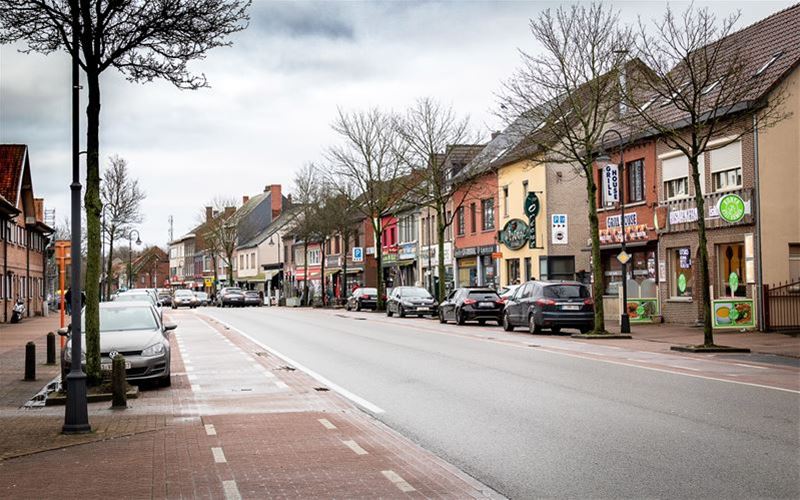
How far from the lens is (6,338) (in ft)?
103

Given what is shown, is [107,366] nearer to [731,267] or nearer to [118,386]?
[118,386]

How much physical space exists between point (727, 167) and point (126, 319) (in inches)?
797

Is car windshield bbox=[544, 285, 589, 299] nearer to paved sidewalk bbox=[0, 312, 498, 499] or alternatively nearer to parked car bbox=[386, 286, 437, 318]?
paved sidewalk bbox=[0, 312, 498, 499]

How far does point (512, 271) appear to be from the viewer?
4862 cm

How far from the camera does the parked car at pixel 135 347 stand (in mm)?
15344

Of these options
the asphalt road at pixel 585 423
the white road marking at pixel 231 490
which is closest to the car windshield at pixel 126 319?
the asphalt road at pixel 585 423

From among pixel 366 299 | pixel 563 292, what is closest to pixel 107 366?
pixel 563 292

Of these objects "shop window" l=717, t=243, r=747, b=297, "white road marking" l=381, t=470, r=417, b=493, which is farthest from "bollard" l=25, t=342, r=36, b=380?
"shop window" l=717, t=243, r=747, b=297

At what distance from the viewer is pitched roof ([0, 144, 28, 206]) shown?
149ft

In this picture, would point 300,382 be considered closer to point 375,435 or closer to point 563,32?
point 375,435

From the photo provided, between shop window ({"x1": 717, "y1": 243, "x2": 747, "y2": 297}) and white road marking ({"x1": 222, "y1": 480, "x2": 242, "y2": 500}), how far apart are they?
24.8 metres

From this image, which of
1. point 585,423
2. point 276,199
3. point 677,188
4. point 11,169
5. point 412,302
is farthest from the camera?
point 276,199

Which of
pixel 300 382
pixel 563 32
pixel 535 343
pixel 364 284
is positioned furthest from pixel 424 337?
pixel 364 284

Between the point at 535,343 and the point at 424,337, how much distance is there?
416 cm
